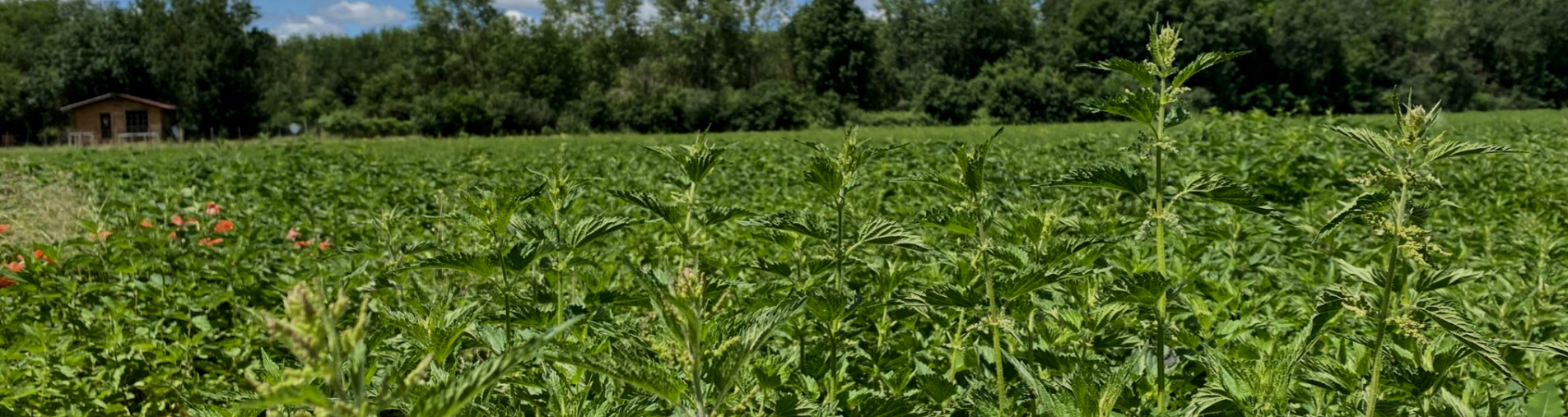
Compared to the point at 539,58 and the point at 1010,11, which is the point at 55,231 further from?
the point at 1010,11

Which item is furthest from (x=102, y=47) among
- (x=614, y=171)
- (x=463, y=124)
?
(x=614, y=171)

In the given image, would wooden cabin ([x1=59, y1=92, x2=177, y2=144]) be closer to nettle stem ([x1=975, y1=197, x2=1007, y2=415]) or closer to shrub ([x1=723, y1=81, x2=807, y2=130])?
shrub ([x1=723, y1=81, x2=807, y2=130])

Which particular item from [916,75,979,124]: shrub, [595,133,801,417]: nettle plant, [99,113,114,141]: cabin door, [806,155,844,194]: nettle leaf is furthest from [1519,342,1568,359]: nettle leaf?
[99,113,114,141]: cabin door

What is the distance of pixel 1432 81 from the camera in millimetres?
51562

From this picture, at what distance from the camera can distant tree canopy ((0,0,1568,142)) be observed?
4209cm

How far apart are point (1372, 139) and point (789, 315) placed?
875 mm

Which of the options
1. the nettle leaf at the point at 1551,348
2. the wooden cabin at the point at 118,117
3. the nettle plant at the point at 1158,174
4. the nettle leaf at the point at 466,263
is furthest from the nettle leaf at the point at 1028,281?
the wooden cabin at the point at 118,117

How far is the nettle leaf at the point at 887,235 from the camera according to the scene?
1.56m

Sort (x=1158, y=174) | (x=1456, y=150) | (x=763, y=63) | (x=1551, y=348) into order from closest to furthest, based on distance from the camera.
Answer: (x=1551, y=348) → (x=1456, y=150) → (x=1158, y=174) → (x=763, y=63)

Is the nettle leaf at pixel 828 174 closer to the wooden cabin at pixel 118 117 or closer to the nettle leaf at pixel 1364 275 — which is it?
the nettle leaf at pixel 1364 275

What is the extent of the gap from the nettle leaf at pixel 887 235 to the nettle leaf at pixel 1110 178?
0.88 feet

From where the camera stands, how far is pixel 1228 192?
1384mm

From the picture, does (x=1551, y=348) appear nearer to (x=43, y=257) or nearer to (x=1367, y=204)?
(x=1367, y=204)

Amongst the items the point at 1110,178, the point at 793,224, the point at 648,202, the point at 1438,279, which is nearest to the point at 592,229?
the point at 648,202
